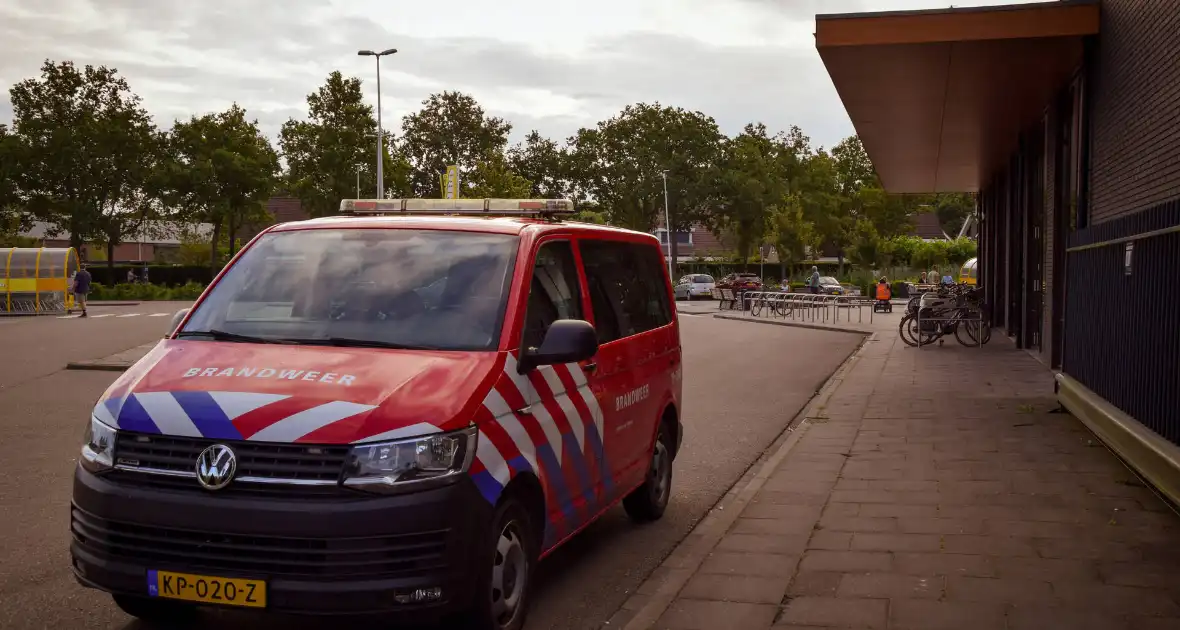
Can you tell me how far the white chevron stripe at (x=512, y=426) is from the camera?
4.63 metres

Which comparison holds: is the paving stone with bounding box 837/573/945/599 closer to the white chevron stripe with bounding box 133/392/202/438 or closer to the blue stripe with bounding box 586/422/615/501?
the blue stripe with bounding box 586/422/615/501

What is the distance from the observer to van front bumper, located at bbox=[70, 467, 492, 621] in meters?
4.11

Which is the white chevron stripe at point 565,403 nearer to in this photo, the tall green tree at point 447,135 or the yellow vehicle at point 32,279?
the yellow vehicle at point 32,279

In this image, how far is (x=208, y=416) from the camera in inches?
168

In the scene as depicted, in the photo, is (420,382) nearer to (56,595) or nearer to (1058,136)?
(56,595)

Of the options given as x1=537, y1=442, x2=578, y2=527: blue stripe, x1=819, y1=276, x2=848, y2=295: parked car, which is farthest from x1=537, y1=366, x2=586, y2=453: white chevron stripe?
x1=819, y1=276, x2=848, y2=295: parked car

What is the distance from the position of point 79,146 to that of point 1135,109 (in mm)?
52369

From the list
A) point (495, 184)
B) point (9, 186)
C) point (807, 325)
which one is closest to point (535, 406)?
point (807, 325)

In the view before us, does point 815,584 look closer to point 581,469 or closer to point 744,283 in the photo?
point 581,469

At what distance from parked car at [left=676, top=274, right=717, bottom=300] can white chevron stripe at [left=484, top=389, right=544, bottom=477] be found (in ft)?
195

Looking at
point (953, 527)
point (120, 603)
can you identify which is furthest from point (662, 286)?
point (120, 603)

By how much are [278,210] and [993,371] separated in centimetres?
9511

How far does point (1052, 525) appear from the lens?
6758 mm

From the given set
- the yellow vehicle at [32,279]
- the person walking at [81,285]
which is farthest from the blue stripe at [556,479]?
the yellow vehicle at [32,279]
